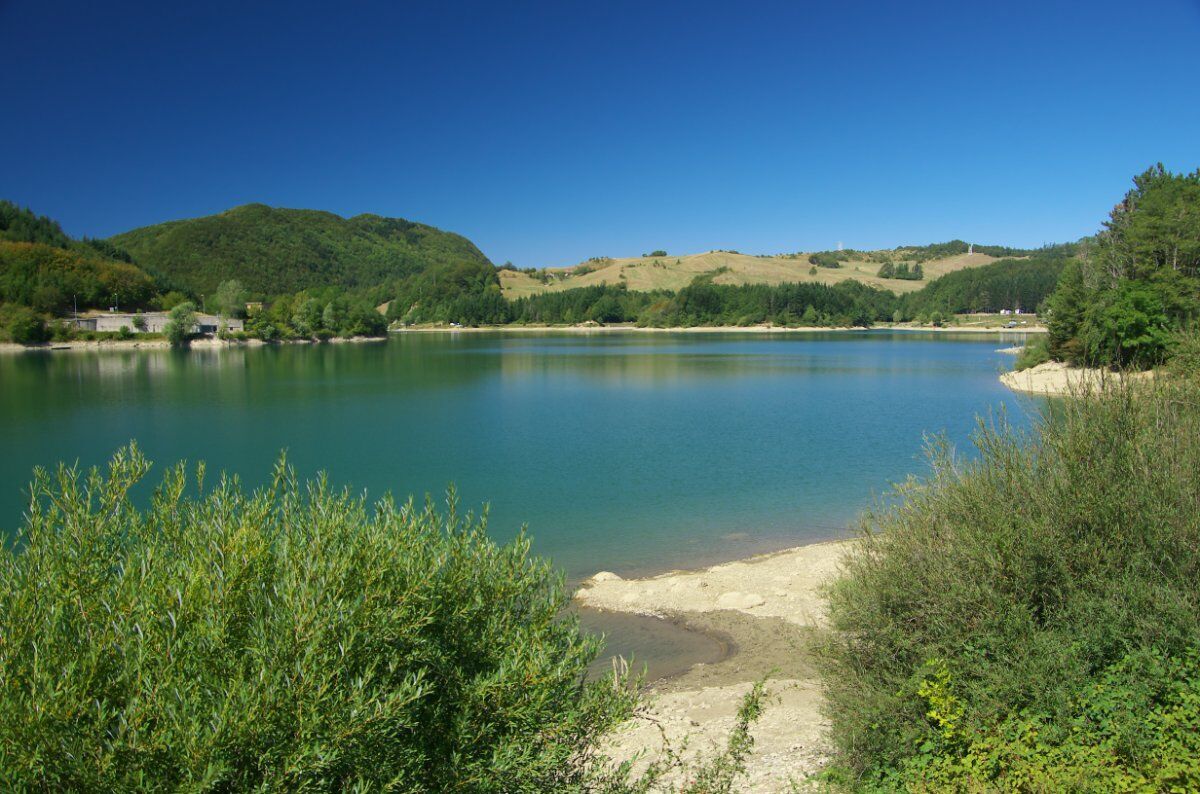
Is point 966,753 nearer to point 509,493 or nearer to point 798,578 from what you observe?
point 798,578

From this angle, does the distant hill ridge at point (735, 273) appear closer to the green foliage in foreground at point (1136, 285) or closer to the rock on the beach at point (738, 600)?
the green foliage in foreground at point (1136, 285)

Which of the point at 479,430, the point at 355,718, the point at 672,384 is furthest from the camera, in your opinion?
the point at 672,384

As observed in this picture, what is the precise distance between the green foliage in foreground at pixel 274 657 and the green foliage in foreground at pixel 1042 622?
99.6 inches

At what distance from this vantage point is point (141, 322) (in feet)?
325

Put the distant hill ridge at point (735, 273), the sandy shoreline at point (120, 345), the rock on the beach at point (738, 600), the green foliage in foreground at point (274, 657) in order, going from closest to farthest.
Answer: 1. the green foliage in foreground at point (274, 657)
2. the rock on the beach at point (738, 600)
3. the sandy shoreline at point (120, 345)
4. the distant hill ridge at point (735, 273)

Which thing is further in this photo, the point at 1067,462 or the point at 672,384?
the point at 672,384

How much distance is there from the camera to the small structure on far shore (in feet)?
318

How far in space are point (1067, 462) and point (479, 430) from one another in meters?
26.4

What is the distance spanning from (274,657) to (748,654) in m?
8.10

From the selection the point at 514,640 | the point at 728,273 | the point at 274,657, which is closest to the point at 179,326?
the point at 514,640

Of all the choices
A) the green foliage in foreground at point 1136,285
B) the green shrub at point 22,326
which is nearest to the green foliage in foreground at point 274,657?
the green foliage in foreground at point 1136,285

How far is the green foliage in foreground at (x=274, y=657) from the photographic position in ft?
9.38

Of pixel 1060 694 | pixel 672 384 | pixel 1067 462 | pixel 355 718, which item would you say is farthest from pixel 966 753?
pixel 672 384

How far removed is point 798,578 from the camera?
1255 centimetres
